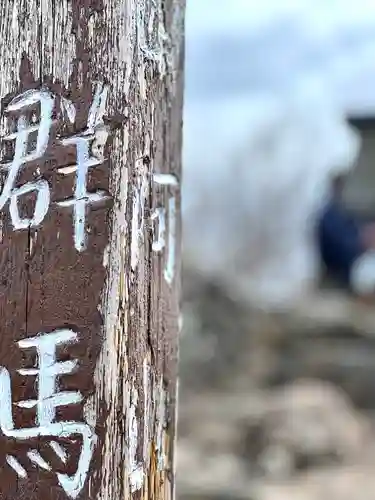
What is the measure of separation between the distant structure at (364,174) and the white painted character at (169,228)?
7528 millimetres

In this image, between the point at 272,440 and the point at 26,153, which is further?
the point at 272,440

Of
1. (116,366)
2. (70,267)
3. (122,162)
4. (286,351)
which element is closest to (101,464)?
(116,366)

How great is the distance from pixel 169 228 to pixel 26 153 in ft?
0.78

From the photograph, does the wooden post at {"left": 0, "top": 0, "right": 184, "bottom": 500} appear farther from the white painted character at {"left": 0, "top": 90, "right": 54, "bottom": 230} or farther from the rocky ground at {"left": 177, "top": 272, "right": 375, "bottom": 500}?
the rocky ground at {"left": 177, "top": 272, "right": 375, "bottom": 500}

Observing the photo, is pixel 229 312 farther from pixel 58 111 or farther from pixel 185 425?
pixel 58 111

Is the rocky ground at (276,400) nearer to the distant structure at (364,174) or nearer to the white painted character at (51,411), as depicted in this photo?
the distant structure at (364,174)

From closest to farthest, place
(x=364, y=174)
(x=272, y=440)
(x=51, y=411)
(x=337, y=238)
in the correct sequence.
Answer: (x=51, y=411)
(x=272, y=440)
(x=337, y=238)
(x=364, y=174)

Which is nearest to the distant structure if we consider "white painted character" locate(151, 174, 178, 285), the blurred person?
the blurred person

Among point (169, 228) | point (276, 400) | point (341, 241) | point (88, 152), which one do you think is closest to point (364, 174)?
point (341, 241)

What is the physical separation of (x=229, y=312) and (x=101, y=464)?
720 centimetres

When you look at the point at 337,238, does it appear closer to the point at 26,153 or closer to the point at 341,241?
the point at 341,241

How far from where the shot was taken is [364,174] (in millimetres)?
8789

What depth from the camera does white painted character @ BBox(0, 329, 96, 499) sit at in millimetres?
1005

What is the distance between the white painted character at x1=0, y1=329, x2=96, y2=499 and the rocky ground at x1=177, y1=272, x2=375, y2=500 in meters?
3.00
